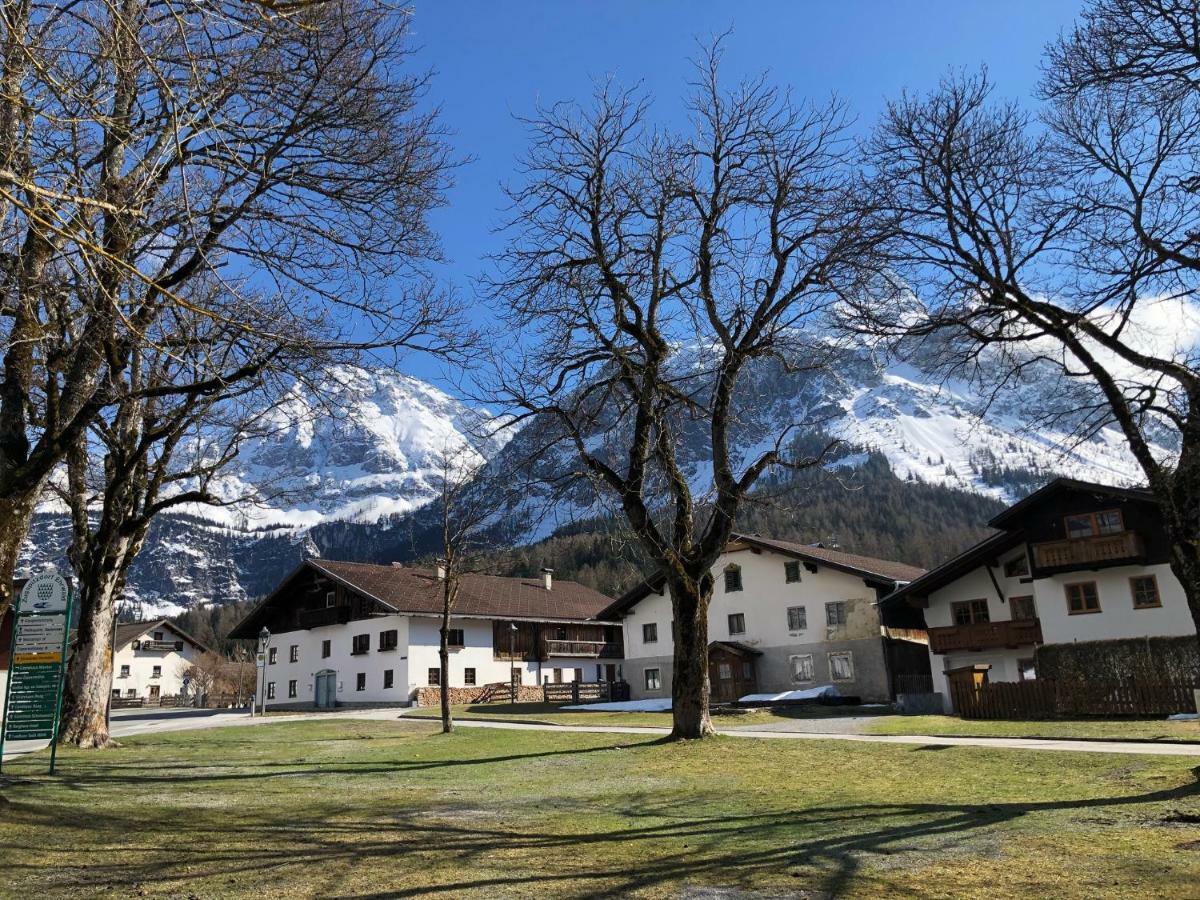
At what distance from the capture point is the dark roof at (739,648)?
44.3m

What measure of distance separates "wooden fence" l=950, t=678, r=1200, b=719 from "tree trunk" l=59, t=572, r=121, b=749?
23.3 m

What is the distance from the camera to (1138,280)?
38.5 feet

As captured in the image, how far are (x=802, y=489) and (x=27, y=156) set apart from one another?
12.8 metres

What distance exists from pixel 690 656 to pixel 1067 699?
15.3 metres

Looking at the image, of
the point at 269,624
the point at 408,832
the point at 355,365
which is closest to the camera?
the point at 408,832

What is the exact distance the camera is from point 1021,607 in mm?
37531

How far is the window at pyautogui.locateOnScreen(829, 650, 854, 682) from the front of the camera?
4153 cm

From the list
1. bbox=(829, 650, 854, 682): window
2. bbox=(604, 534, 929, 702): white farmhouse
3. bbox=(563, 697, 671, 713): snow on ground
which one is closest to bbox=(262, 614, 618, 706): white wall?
bbox=(604, 534, 929, 702): white farmhouse

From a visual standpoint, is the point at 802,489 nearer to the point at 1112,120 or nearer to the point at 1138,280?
the point at 1138,280

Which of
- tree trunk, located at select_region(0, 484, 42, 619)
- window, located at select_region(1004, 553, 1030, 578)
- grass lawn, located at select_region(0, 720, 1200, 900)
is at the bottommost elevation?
grass lawn, located at select_region(0, 720, 1200, 900)

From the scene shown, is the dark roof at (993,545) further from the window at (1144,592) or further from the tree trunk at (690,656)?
the tree trunk at (690,656)

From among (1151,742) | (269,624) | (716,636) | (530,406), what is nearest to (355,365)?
(530,406)

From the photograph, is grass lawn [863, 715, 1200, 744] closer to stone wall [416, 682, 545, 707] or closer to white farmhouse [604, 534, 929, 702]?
white farmhouse [604, 534, 929, 702]

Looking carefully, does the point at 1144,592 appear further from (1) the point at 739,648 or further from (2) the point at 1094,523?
(1) the point at 739,648
